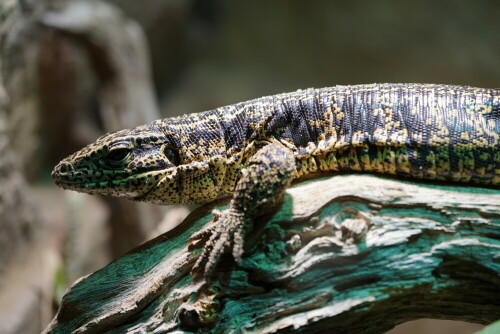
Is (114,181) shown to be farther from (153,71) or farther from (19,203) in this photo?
(153,71)

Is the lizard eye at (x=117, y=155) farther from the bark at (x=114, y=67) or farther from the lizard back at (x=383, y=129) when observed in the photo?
the bark at (x=114, y=67)

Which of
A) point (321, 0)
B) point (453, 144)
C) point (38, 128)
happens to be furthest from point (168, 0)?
point (453, 144)

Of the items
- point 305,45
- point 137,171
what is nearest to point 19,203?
point 137,171

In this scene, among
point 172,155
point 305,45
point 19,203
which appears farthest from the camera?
point 305,45

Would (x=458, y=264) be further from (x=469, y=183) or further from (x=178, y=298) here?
(x=178, y=298)

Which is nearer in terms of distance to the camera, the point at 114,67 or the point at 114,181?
the point at 114,181

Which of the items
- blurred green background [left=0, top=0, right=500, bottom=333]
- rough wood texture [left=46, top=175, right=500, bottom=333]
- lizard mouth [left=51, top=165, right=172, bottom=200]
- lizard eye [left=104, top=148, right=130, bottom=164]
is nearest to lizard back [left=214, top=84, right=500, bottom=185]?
rough wood texture [left=46, top=175, right=500, bottom=333]

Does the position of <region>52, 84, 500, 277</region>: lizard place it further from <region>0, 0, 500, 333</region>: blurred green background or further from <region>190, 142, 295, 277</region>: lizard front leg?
<region>0, 0, 500, 333</region>: blurred green background
